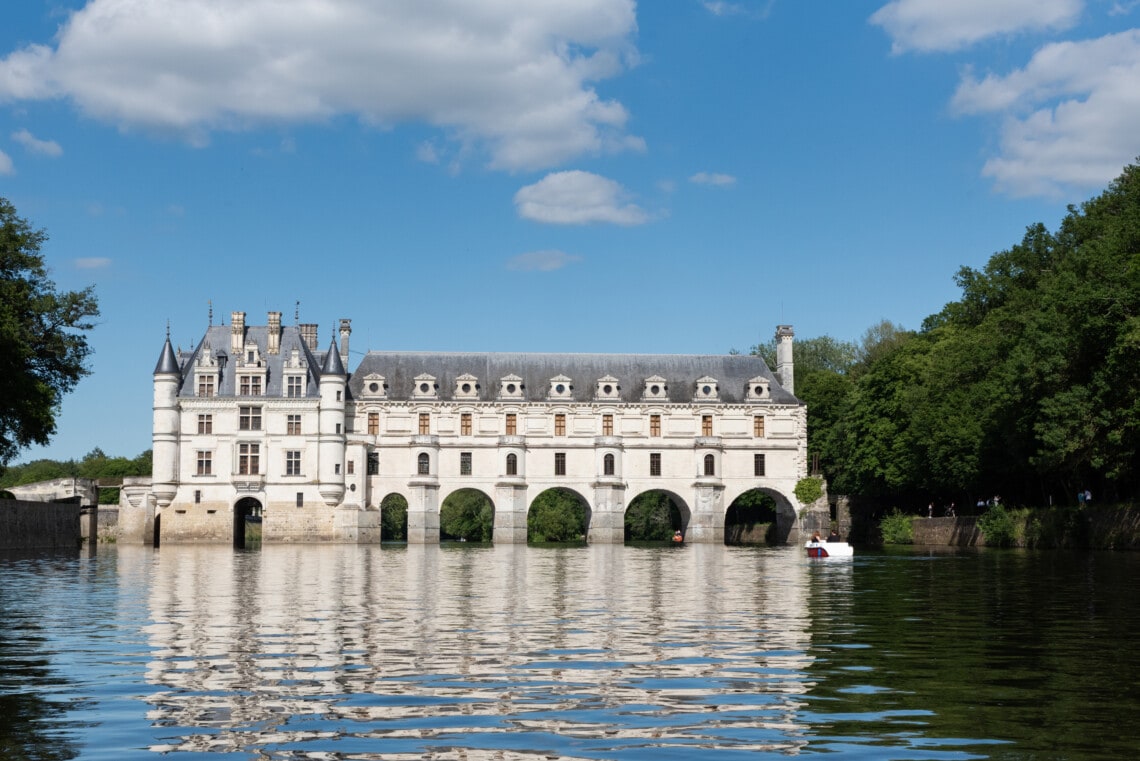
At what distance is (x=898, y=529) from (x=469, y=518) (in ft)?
133

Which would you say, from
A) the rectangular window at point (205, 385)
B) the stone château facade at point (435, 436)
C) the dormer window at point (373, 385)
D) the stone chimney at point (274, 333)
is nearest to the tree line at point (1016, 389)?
the stone château facade at point (435, 436)

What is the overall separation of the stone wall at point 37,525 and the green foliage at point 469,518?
3987 centimetres

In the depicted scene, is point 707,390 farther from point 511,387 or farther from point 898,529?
point 898,529

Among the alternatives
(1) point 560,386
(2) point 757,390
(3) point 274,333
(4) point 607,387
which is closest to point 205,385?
(3) point 274,333

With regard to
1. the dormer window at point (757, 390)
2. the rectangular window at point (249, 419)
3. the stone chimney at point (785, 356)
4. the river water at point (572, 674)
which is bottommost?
the river water at point (572, 674)

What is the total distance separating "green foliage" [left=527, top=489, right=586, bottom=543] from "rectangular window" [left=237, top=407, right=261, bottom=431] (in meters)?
25.4

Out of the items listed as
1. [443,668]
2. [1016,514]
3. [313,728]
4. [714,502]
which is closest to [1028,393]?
[1016,514]

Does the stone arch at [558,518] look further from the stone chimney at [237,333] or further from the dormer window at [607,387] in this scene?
the stone chimney at [237,333]

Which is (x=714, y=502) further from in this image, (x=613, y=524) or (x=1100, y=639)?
(x=1100, y=639)

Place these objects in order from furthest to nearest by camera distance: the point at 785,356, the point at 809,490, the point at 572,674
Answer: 1. the point at 785,356
2. the point at 809,490
3. the point at 572,674

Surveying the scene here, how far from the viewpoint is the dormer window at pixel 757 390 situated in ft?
259

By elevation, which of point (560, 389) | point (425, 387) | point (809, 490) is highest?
point (425, 387)

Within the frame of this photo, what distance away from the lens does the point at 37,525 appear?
55.5 m

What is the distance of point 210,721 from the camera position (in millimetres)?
9719
